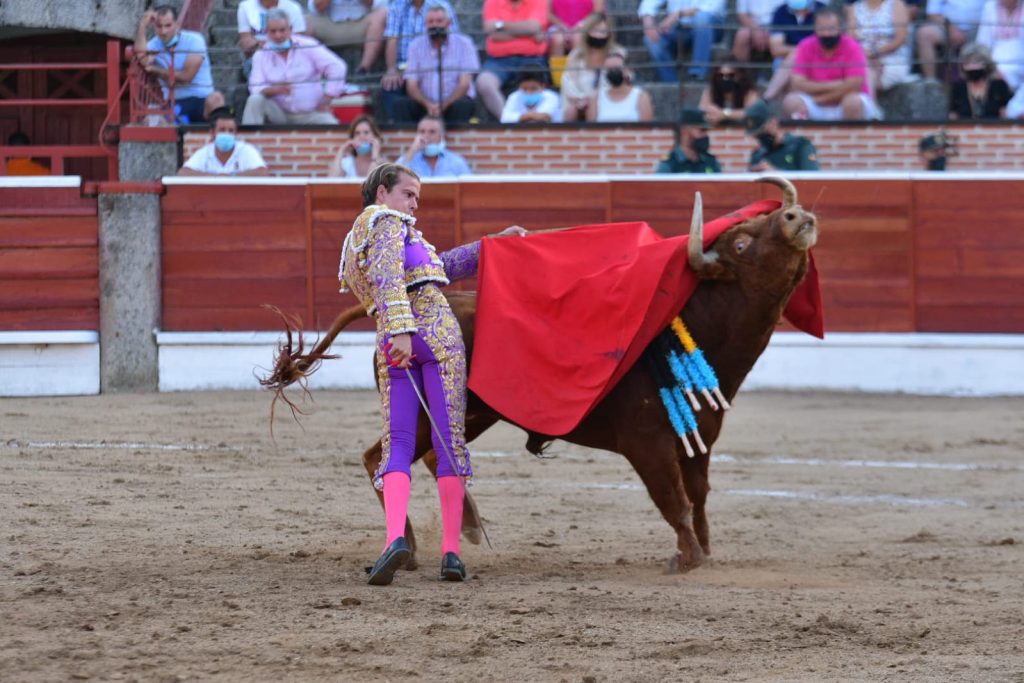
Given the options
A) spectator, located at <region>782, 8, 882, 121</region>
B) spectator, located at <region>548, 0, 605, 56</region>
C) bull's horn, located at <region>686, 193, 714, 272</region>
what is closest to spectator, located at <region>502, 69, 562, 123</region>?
spectator, located at <region>548, 0, 605, 56</region>

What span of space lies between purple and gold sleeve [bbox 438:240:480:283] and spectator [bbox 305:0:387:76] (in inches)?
248

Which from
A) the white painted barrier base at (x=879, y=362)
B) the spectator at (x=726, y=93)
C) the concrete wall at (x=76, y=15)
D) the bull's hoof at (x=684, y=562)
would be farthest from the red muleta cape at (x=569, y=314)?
the concrete wall at (x=76, y=15)

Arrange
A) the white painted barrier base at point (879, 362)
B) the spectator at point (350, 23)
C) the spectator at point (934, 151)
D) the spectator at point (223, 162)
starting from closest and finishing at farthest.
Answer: the white painted barrier base at point (879, 362) → the spectator at point (934, 151) → the spectator at point (223, 162) → the spectator at point (350, 23)

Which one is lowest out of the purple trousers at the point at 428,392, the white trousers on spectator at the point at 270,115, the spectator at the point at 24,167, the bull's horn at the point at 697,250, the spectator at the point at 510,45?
the purple trousers at the point at 428,392

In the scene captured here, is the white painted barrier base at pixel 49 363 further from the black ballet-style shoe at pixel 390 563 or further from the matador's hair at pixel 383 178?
the black ballet-style shoe at pixel 390 563

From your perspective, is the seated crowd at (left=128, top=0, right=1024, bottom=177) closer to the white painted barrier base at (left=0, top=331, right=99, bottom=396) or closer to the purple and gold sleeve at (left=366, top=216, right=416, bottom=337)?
the white painted barrier base at (left=0, top=331, right=99, bottom=396)

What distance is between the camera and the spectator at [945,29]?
10.8 metres

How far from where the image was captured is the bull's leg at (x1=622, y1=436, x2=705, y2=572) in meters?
5.01

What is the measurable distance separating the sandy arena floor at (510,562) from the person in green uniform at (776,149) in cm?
213

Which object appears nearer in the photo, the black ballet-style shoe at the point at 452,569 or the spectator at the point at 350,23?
the black ballet-style shoe at the point at 452,569

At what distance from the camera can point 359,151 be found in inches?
405

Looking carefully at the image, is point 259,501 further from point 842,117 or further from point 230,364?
point 842,117

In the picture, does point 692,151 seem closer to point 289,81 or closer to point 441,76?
point 441,76

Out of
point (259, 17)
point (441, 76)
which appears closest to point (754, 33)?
point (441, 76)
